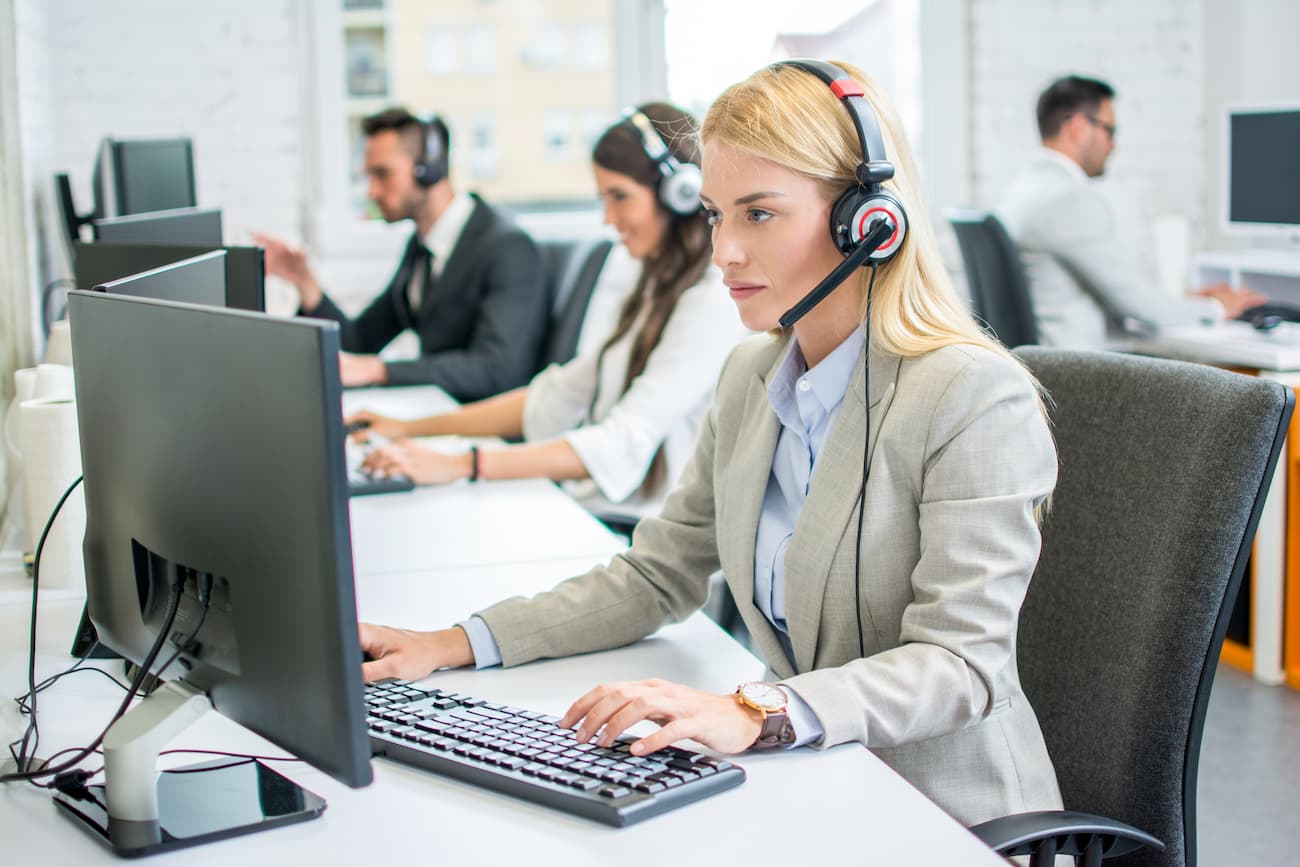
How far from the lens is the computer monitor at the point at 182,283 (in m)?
1.05

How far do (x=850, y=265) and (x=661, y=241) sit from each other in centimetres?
115

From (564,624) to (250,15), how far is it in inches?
133

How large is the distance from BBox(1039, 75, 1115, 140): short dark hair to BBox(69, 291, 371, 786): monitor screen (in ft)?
10.9

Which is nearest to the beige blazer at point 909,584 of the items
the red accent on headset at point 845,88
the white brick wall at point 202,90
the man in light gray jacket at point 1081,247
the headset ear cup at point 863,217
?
the headset ear cup at point 863,217

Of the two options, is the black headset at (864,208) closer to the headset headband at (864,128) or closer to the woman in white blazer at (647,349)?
the headset headband at (864,128)

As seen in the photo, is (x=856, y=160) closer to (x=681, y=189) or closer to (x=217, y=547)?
(x=217, y=547)

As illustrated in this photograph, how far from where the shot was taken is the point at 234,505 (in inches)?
30.4

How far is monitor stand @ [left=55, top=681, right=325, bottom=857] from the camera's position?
83 cm

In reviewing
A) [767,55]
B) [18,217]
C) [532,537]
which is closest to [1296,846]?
[532,537]

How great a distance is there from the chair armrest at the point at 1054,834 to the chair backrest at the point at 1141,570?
0.10 metres

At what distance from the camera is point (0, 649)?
1246mm

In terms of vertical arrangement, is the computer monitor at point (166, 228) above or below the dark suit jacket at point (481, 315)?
above

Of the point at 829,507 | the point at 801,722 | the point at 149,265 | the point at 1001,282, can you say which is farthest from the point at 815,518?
the point at 1001,282

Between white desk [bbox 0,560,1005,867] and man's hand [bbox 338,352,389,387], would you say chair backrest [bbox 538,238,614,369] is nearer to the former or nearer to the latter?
man's hand [bbox 338,352,389,387]
